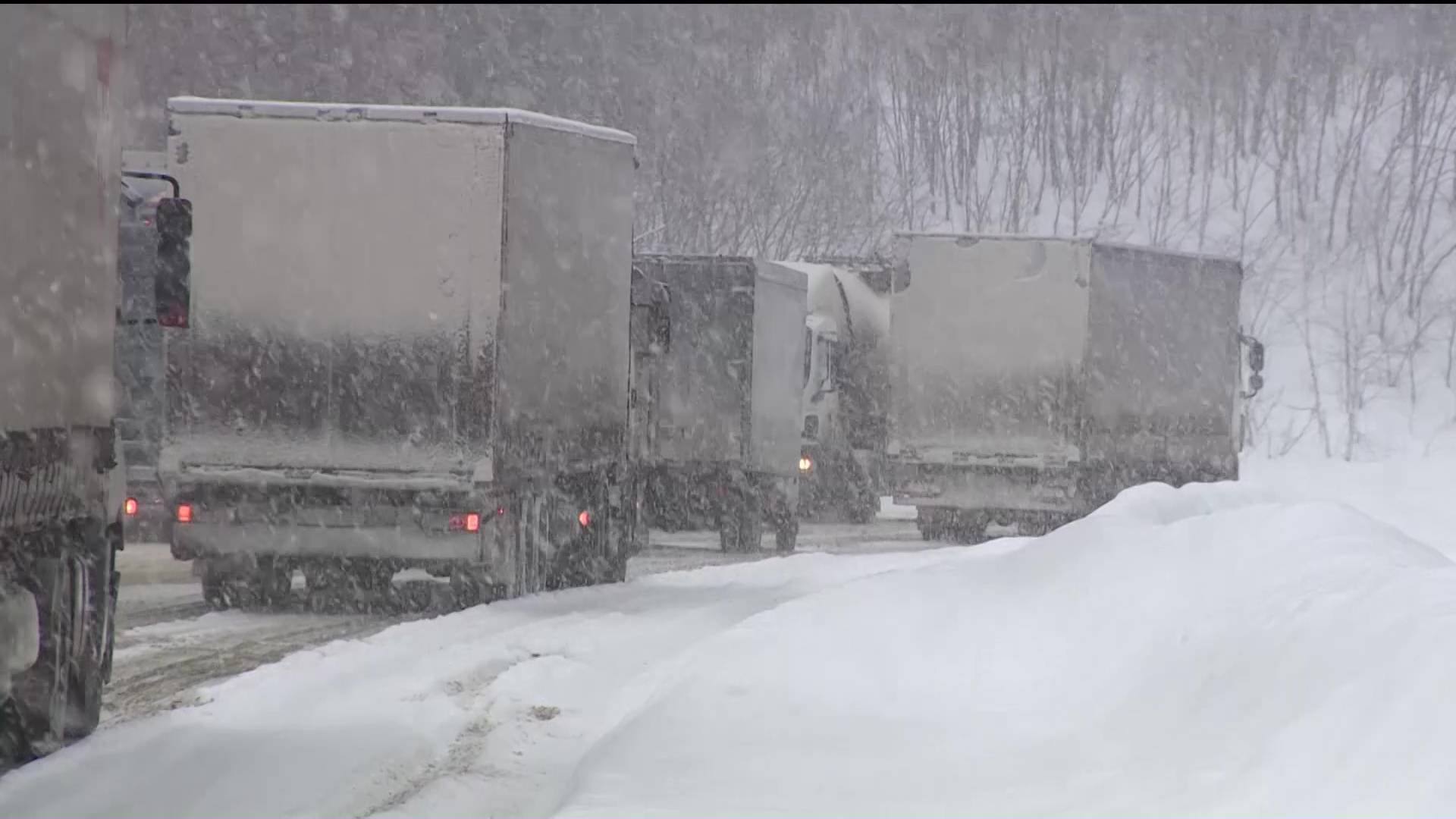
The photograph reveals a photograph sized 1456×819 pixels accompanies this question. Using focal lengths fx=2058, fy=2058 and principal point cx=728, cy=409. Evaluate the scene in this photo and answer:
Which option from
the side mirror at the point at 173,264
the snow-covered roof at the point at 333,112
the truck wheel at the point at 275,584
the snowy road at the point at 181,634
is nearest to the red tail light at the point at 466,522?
the snowy road at the point at 181,634

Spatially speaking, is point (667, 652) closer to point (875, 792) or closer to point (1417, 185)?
point (875, 792)

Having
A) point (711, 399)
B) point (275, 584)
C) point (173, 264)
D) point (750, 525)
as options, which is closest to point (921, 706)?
point (173, 264)

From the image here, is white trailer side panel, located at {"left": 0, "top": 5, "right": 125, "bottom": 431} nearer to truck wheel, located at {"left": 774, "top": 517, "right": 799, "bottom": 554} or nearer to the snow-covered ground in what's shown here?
the snow-covered ground

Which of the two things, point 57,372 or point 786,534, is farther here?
point 786,534

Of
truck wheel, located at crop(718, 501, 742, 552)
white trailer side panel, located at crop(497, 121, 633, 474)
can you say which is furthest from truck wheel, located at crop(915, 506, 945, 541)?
white trailer side panel, located at crop(497, 121, 633, 474)

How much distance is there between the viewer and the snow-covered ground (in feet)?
21.8

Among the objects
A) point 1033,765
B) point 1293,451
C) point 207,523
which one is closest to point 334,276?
point 207,523

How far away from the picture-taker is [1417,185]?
51812 millimetres

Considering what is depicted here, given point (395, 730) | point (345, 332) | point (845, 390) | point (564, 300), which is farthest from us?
point (845, 390)

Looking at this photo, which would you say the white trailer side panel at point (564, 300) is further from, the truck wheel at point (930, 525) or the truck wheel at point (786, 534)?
the truck wheel at point (930, 525)

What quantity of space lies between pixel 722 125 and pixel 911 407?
15.9 meters

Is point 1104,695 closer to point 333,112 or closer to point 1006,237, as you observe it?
point 333,112

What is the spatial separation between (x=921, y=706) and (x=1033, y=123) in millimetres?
45757

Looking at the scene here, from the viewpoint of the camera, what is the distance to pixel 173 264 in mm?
9750
